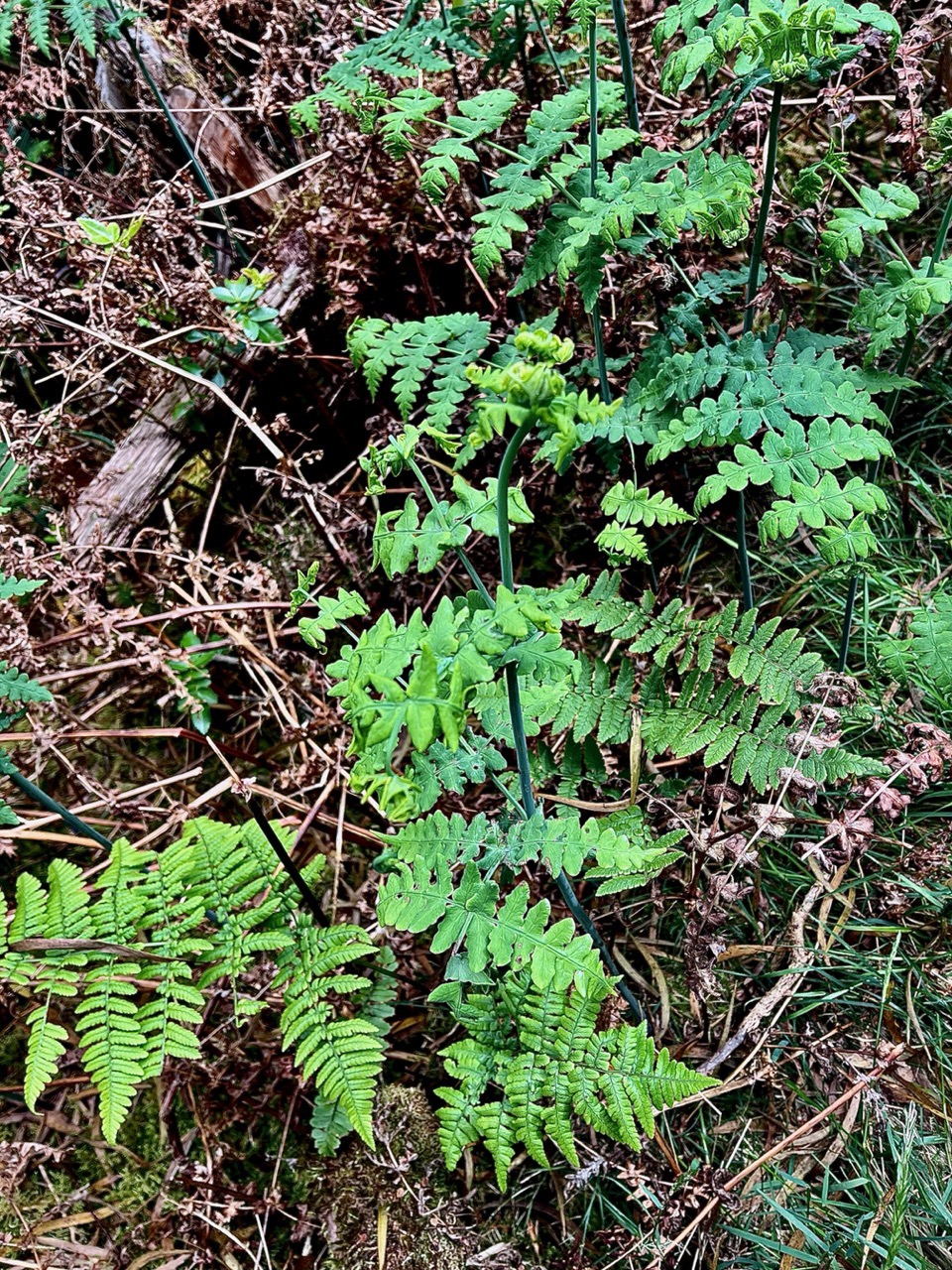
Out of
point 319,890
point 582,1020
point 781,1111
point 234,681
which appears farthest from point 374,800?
point 781,1111

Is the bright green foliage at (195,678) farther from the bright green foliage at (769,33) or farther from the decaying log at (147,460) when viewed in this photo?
the bright green foliage at (769,33)

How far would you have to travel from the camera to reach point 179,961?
2451mm

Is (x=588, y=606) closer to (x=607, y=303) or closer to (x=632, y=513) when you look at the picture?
(x=632, y=513)

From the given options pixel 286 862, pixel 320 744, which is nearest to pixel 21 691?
pixel 286 862

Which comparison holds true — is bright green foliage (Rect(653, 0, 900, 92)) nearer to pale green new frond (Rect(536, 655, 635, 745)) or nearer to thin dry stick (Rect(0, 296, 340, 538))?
pale green new frond (Rect(536, 655, 635, 745))

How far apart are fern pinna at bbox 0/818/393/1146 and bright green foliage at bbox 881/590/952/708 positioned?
1.59 metres

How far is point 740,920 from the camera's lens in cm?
262

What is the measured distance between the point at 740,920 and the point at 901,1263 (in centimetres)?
84

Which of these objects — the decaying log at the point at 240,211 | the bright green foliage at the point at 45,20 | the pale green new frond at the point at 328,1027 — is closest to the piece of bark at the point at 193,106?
the decaying log at the point at 240,211

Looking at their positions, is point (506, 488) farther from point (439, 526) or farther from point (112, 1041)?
point (112, 1041)

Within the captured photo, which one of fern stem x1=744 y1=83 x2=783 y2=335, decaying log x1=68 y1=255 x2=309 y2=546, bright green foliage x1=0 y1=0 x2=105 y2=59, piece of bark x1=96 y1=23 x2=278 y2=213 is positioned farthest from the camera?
piece of bark x1=96 y1=23 x2=278 y2=213

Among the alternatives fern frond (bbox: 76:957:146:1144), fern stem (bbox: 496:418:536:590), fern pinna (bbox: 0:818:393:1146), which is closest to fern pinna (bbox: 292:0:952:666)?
fern stem (bbox: 496:418:536:590)

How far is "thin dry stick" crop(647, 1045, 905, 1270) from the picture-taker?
222 centimetres

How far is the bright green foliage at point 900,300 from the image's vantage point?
212 centimetres
